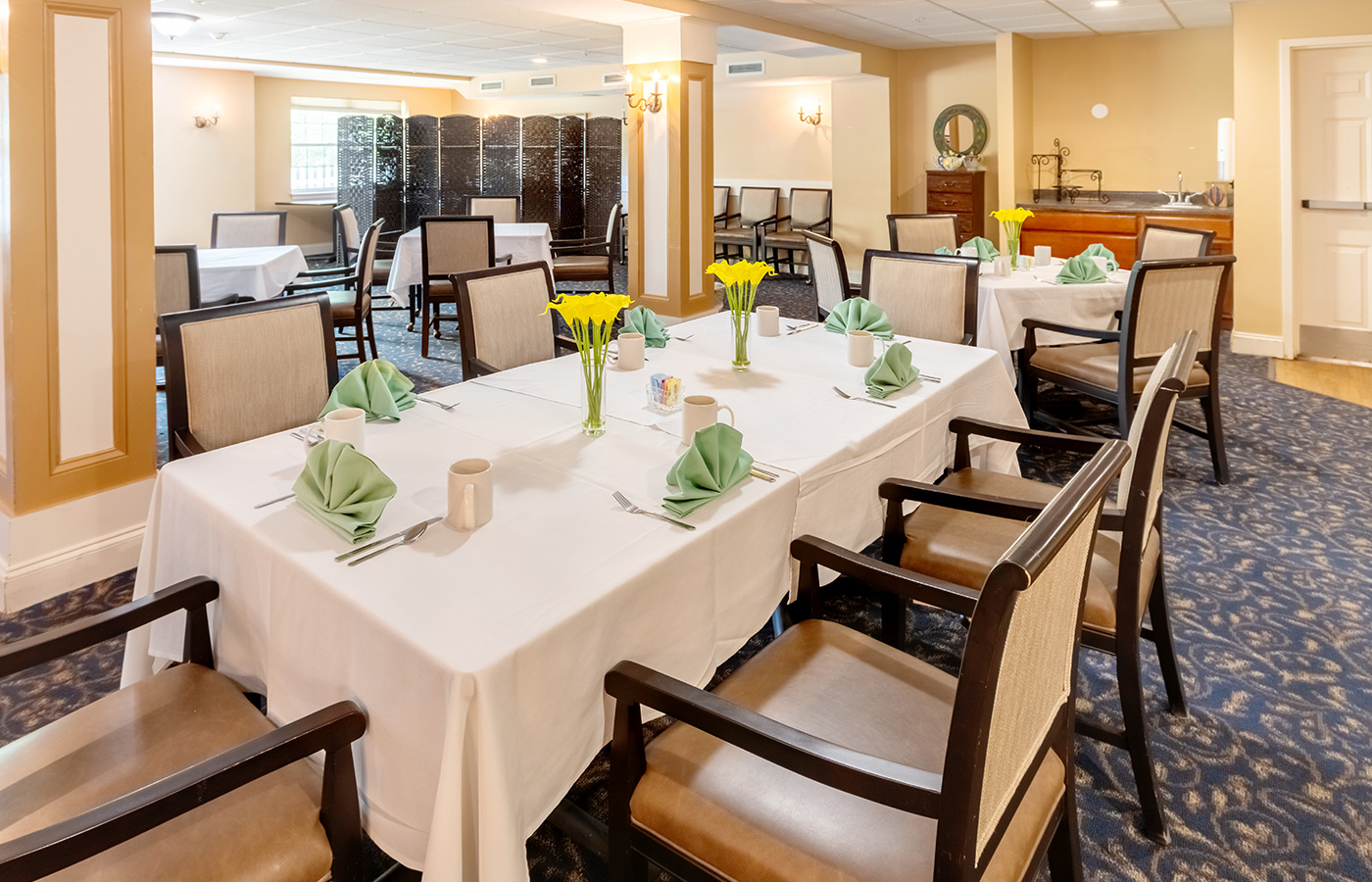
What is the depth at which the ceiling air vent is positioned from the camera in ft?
30.3

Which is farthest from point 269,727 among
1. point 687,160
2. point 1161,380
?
point 687,160

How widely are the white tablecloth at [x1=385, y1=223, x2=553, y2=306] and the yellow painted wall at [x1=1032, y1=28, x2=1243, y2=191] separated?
4735 millimetres

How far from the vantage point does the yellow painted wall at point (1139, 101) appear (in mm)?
7395

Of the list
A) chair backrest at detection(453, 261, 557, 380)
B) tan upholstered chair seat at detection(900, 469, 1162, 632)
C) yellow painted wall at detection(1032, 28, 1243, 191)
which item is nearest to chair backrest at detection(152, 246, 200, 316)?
chair backrest at detection(453, 261, 557, 380)

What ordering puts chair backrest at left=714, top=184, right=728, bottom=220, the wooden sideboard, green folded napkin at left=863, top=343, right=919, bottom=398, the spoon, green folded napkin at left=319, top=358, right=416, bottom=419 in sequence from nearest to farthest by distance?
the spoon → green folded napkin at left=319, top=358, right=416, bottom=419 → green folded napkin at left=863, top=343, right=919, bottom=398 → the wooden sideboard → chair backrest at left=714, top=184, right=728, bottom=220

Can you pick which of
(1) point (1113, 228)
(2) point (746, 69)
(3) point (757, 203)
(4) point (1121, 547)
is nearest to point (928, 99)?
(2) point (746, 69)

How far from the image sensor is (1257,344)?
6102 mm

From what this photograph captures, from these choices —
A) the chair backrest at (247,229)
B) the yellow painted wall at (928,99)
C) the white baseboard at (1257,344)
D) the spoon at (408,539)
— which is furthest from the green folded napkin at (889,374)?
the yellow painted wall at (928,99)

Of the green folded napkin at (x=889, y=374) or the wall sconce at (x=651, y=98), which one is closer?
the green folded napkin at (x=889, y=374)

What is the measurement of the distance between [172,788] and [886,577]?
3.60ft

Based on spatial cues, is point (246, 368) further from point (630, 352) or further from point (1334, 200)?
point (1334, 200)

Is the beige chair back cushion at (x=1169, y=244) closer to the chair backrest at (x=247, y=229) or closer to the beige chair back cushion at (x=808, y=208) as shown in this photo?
the beige chair back cushion at (x=808, y=208)

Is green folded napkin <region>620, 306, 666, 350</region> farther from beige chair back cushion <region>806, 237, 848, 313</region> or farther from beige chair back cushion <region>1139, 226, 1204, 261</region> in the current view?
beige chair back cushion <region>1139, 226, 1204, 261</region>

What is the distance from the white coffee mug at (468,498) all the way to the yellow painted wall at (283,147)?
10264mm
